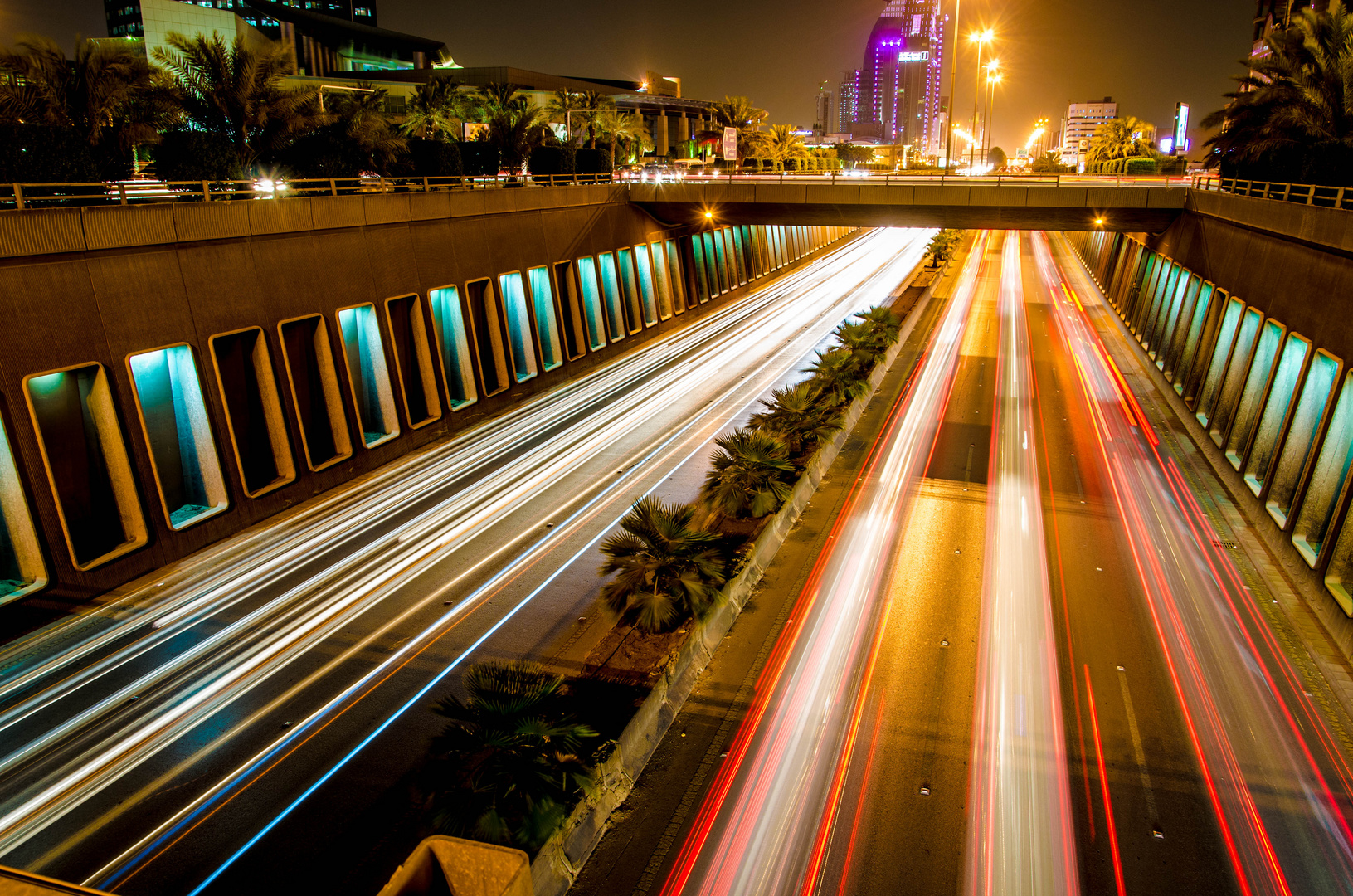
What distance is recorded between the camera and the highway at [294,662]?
8.30 m

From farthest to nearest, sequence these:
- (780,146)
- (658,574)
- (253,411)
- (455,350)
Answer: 1. (780,146)
2. (455,350)
3. (253,411)
4. (658,574)

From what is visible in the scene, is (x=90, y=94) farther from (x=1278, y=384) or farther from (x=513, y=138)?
(x=1278, y=384)

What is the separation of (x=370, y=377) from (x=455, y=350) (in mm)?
3536

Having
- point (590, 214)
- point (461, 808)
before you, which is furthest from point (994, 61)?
point (461, 808)

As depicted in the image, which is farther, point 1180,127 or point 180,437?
point 1180,127

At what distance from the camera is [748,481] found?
1468cm

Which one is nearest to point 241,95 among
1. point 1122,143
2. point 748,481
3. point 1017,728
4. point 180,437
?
point 180,437

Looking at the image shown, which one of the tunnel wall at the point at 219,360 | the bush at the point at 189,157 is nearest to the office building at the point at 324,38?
the bush at the point at 189,157

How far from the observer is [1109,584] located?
13359mm

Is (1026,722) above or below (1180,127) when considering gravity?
below

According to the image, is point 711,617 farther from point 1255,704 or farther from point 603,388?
point 603,388

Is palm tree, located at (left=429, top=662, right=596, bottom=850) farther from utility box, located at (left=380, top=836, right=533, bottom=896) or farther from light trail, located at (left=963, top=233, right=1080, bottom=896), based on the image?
light trail, located at (left=963, top=233, right=1080, bottom=896)

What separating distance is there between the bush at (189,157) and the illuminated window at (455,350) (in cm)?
597

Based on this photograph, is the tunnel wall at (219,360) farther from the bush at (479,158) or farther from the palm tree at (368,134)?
the bush at (479,158)
